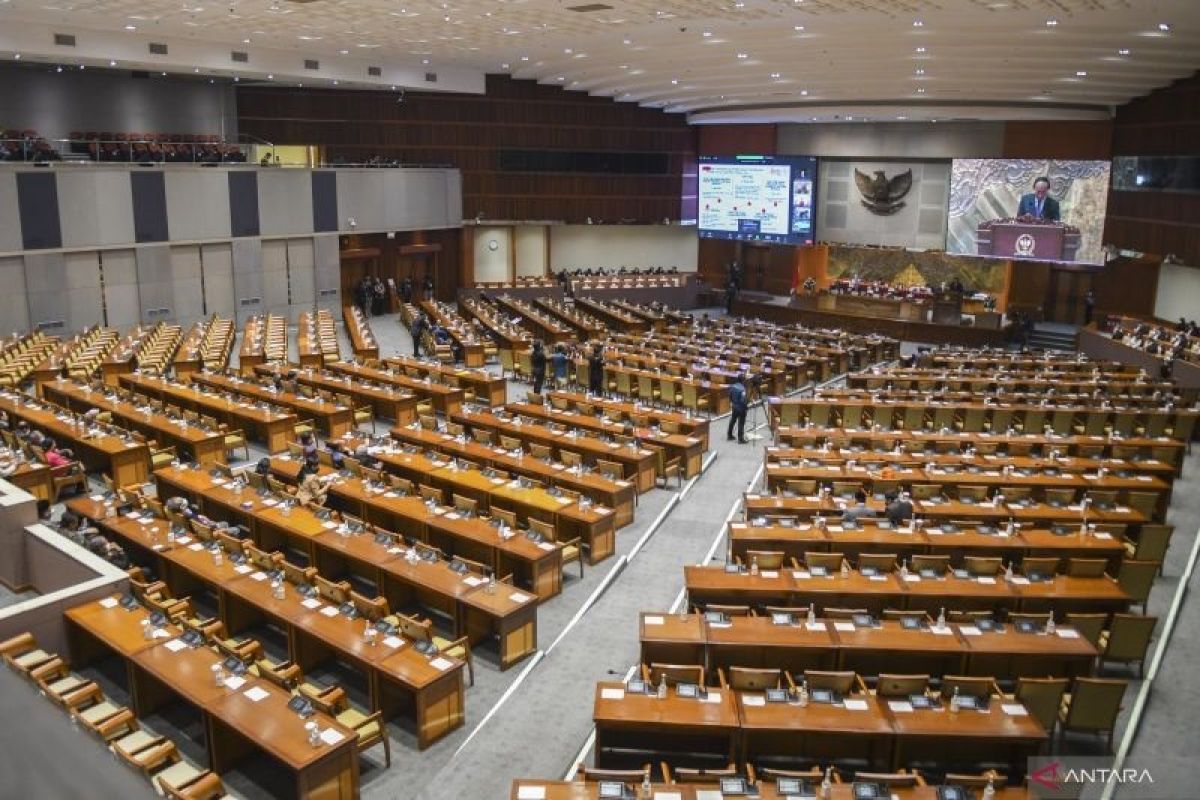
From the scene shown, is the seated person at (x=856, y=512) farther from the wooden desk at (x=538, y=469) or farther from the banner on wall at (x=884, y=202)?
the banner on wall at (x=884, y=202)

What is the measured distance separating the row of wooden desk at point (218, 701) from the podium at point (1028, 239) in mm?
28813

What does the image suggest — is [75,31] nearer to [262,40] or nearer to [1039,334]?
[262,40]

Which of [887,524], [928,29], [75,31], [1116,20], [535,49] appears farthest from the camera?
Result: [535,49]

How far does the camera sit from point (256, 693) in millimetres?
7711

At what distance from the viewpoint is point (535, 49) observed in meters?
25.8

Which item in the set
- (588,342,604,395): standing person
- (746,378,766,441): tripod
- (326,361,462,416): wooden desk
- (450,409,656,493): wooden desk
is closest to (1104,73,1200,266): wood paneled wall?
(746,378,766,441): tripod

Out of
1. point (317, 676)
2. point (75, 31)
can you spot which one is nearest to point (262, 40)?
point (75, 31)

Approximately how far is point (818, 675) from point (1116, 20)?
14.6m

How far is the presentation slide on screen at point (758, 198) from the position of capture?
3431 centimetres

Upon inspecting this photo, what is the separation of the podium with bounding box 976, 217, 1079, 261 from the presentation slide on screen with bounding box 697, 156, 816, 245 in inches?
236

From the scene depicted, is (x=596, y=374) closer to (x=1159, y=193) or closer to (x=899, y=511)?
(x=899, y=511)

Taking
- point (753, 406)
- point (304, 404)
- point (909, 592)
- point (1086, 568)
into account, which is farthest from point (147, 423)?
point (1086, 568)

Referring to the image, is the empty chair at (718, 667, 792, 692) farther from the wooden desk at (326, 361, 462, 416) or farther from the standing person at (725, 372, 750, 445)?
the wooden desk at (326, 361, 462, 416)

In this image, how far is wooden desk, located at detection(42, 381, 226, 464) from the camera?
14.8 metres
